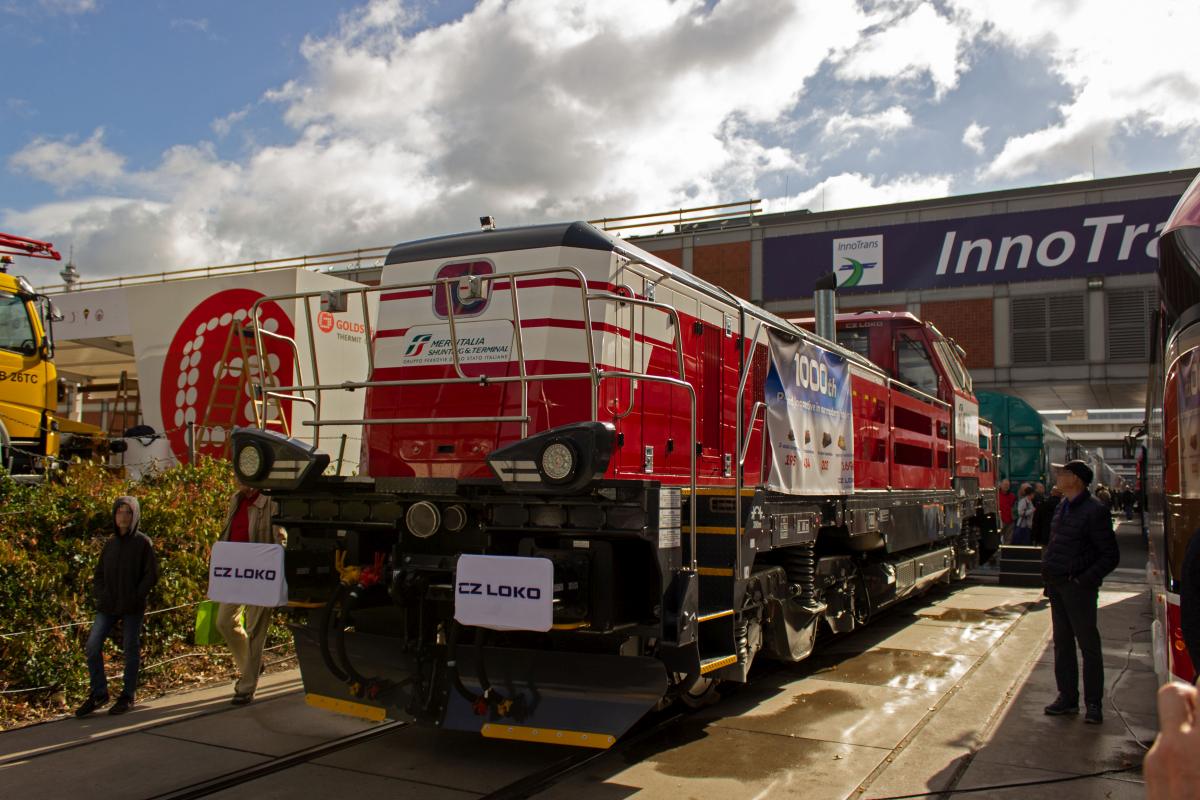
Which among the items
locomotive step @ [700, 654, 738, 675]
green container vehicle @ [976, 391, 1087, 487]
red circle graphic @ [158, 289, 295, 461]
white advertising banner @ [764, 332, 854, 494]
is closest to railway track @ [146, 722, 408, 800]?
locomotive step @ [700, 654, 738, 675]

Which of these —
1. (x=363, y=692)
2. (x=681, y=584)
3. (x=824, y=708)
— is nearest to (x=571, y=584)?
(x=681, y=584)

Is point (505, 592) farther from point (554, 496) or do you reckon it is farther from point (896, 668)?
point (896, 668)

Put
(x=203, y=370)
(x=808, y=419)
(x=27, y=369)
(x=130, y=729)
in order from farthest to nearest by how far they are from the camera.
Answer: (x=203, y=370)
(x=27, y=369)
(x=808, y=419)
(x=130, y=729)

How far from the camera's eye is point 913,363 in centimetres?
1094

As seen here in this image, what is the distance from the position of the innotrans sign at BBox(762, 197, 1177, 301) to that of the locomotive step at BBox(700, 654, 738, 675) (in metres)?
18.0

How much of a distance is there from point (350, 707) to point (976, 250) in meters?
22.3

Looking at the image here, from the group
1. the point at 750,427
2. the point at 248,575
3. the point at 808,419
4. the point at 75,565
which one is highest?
the point at 808,419

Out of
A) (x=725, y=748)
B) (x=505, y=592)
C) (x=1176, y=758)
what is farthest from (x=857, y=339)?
(x=1176, y=758)

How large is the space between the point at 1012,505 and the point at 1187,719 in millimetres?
19576

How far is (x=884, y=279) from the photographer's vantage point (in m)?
24.7

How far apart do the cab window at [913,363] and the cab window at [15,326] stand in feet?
35.7

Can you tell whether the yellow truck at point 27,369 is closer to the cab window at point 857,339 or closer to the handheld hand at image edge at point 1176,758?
the cab window at point 857,339

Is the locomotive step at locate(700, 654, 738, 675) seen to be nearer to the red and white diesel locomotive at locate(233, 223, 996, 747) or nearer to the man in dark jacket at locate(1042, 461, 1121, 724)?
the red and white diesel locomotive at locate(233, 223, 996, 747)

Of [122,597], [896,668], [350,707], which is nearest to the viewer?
[350,707]
